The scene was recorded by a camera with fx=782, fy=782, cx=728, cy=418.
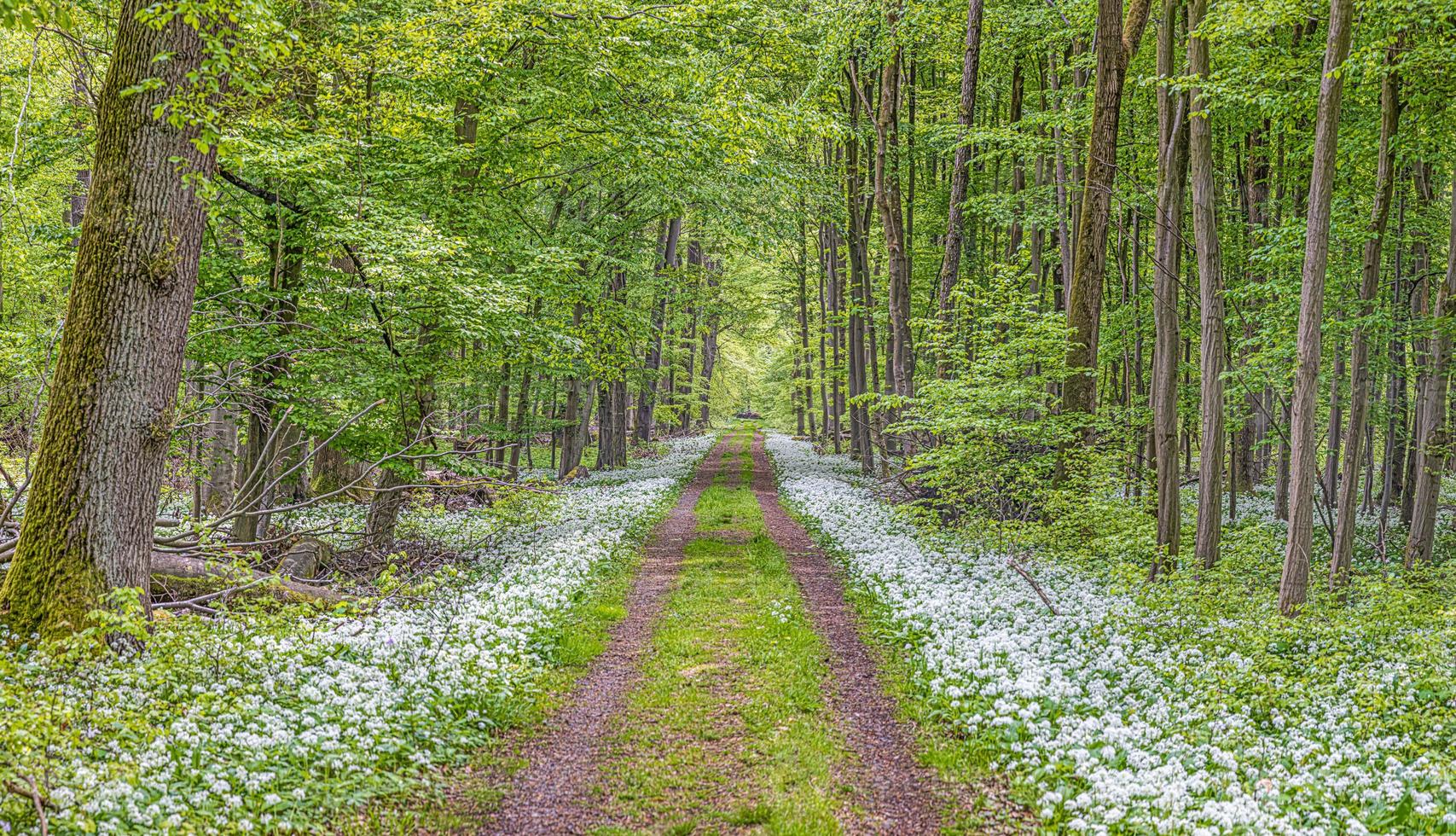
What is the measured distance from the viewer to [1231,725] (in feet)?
20.9

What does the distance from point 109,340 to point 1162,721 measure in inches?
358

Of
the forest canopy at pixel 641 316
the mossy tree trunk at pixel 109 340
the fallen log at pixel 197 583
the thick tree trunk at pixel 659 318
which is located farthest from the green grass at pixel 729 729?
the thick tree trunk at pixel 659 318

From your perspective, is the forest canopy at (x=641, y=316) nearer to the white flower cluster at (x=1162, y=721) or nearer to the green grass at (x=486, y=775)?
the white flower cluster at (x=1162, y=721)

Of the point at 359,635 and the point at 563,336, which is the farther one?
the point at 563,336

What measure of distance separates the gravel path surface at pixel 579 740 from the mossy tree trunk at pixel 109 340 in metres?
3.75

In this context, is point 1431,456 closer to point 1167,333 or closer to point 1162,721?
point 1167,333

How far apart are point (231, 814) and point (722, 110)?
11.1 metres

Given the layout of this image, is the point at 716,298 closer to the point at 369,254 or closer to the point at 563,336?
the point at 563,336

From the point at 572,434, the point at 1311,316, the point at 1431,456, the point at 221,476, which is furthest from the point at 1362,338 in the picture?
the point at 221,476

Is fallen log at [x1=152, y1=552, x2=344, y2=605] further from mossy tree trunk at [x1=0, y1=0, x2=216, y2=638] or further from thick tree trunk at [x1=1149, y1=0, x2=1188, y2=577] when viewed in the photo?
thick tree trunk at [x1=1149, y1=0, x2=1188, y2=577]

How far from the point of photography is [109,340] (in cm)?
623

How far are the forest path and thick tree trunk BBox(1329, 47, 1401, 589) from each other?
7019 millimetres

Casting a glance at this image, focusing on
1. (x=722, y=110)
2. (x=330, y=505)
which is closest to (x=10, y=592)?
(x=722, y=110)

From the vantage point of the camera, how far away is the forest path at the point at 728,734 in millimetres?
5559
